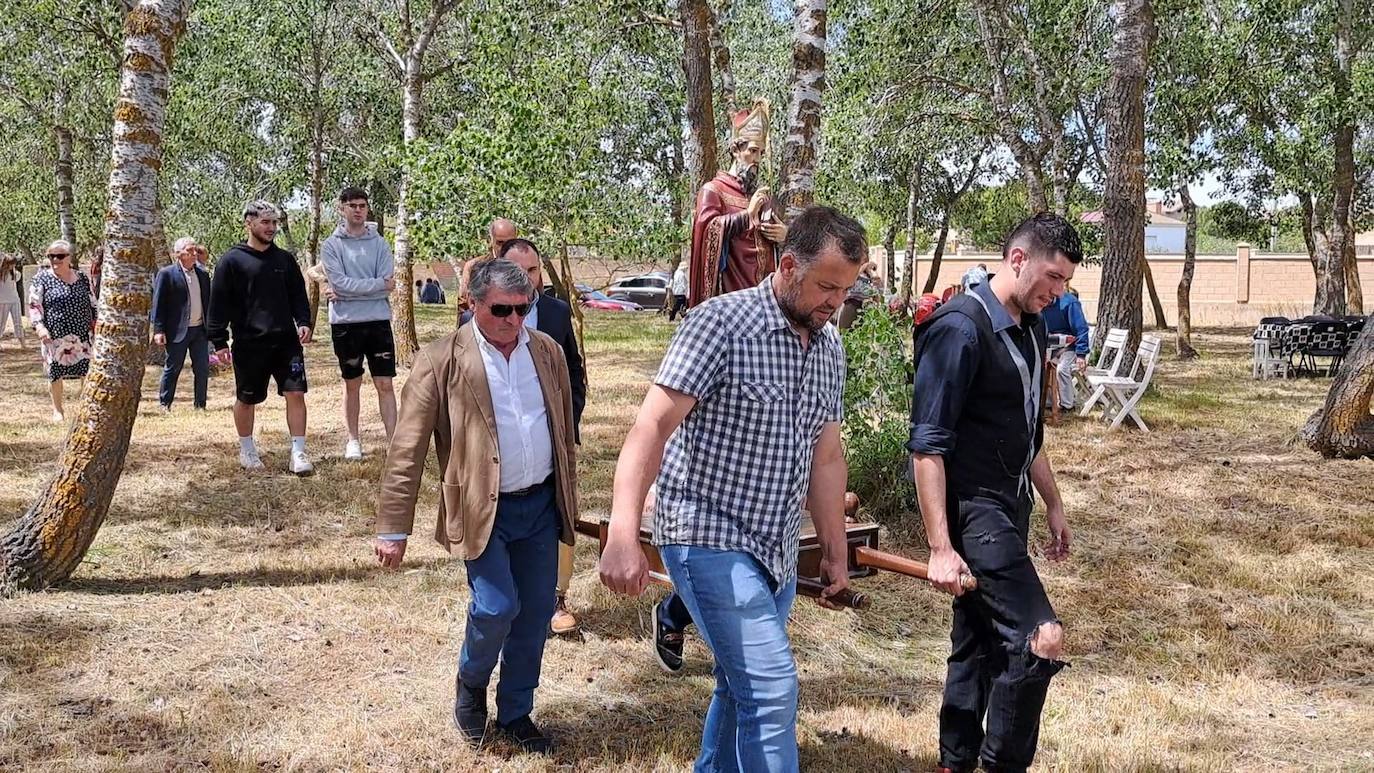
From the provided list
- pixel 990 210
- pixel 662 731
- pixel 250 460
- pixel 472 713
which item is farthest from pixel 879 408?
pixel 990 210

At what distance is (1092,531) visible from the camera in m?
7.71

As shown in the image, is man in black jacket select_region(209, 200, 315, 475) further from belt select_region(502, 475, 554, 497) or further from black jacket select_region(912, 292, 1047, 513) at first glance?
black jacket select_region(912, 292, 1047, 513)

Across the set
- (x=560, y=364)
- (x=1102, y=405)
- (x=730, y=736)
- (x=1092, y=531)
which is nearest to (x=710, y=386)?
(x=730, y=736)

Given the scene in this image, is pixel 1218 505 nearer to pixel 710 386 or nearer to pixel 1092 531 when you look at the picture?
pixel 1092 531

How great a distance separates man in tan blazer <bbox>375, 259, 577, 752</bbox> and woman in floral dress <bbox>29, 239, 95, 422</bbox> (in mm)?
8393

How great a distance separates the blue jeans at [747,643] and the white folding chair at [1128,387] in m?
9.24

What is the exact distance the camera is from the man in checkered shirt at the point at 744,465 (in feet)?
9.55

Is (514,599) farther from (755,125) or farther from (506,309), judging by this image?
(755,125)

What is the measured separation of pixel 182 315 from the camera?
37.8 feet

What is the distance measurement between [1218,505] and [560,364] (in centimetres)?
596

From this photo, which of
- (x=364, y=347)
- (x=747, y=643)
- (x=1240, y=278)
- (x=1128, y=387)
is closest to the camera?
(x=747, y=643)

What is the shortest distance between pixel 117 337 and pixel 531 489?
2.82 metres

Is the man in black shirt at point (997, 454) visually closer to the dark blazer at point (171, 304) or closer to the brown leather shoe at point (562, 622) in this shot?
the brown leather shoe at point (562, 622)

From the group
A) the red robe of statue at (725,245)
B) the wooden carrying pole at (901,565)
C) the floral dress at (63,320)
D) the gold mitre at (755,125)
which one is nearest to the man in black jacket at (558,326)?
the red robe of statue at (725,245)
